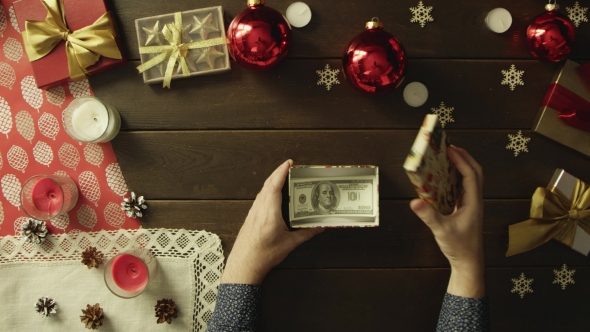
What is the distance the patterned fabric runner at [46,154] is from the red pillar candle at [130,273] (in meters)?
0.12

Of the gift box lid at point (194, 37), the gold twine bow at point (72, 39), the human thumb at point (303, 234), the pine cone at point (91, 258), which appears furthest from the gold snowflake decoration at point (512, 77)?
the pine cone at point (91, 258)

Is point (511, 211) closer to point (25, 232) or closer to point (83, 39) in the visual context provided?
point (83, 39)

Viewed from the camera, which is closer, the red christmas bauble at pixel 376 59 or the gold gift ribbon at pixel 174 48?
the red christmas bauble at pixel 376 59

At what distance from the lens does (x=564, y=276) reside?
1.40 meters

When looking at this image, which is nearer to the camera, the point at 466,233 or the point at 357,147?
the point at 466,233

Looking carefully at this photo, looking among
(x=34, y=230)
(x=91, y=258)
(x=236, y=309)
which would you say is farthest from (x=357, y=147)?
(x=34, y=230)

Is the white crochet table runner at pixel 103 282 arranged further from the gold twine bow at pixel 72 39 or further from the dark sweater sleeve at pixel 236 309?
the gold twine bow at pixel 72 39

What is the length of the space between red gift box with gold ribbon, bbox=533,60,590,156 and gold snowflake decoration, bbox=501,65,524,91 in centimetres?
10

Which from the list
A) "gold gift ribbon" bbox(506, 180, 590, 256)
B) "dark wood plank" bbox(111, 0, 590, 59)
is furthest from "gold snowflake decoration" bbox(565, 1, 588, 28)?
"gold gift ribbon" bbox(506, 180, 590, 256)

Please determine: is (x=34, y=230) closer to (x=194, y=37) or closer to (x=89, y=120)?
(x=89, y=120)

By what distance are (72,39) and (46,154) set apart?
390mm

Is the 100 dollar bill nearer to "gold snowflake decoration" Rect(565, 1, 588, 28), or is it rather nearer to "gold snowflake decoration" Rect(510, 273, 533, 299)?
"gold snowflake decoration" Rect(510, 273, 533, 299)

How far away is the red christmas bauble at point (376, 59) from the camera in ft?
3.85

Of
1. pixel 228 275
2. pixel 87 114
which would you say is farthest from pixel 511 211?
pixel 87 114
